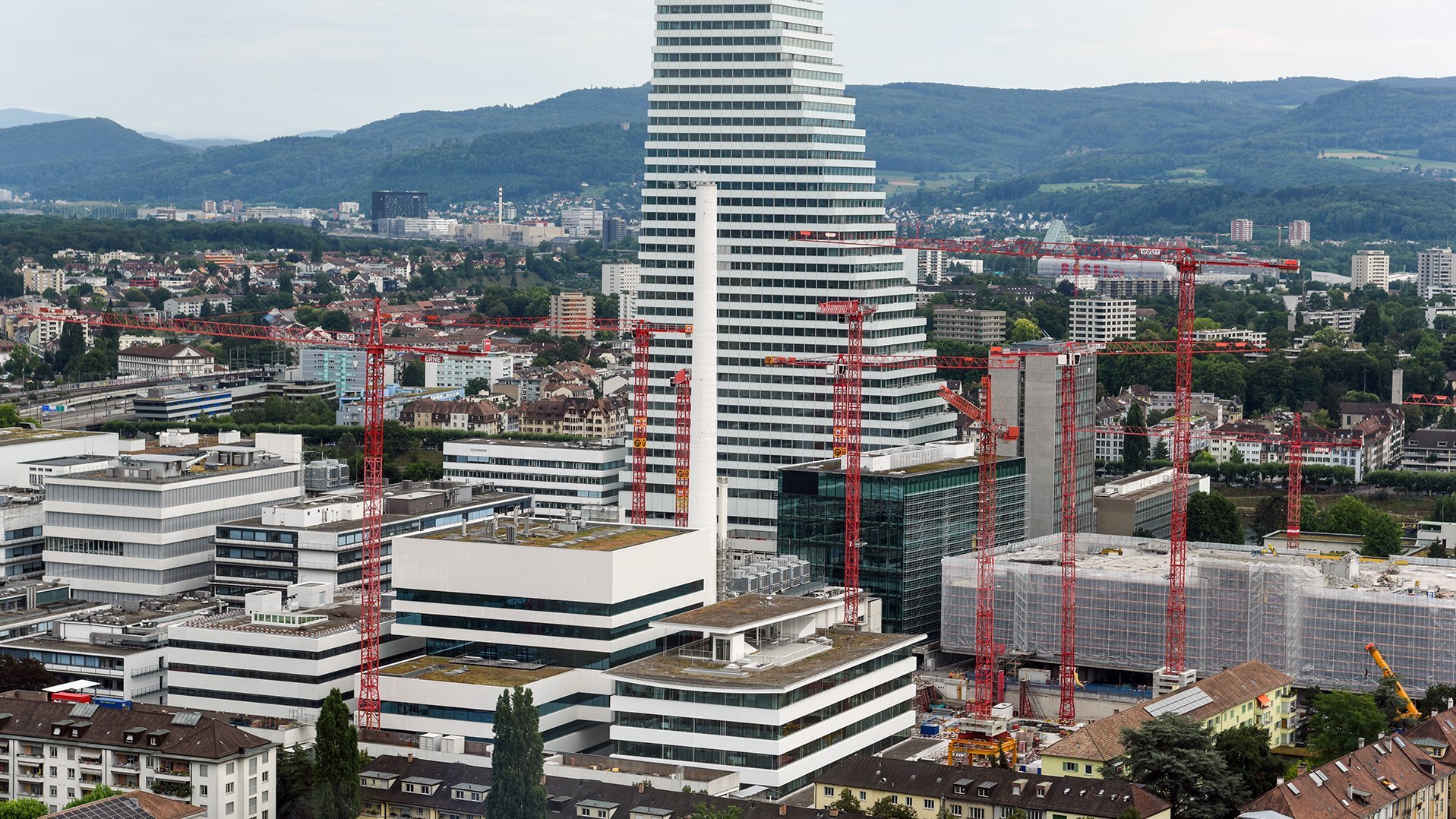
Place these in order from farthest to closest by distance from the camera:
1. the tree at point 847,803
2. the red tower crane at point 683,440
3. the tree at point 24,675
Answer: the red tower crane at point 683,440
the tree at point 24,675
the tree at point 847,803

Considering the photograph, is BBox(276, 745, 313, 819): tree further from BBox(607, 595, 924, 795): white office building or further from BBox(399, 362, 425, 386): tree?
BBox(399, 362, 425, 386): tree

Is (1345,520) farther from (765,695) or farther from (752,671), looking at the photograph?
(765,695)

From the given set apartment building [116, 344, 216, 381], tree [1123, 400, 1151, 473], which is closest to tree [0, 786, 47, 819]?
tree [1123, 400, 1151, 473]

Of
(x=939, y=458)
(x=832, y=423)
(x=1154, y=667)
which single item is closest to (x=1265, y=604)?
(x=1154, y=667)

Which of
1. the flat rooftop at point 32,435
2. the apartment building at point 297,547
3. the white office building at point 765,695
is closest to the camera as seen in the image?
the white office building at point 765,695

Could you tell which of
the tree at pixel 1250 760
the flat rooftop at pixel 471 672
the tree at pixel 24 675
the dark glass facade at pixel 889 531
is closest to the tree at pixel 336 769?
the flat rooftop at pixel 471 672

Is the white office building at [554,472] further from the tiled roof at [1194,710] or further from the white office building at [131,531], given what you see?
the tiled roof at [1194,710]

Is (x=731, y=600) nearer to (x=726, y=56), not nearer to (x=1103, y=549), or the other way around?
(x=1103, y=549)
